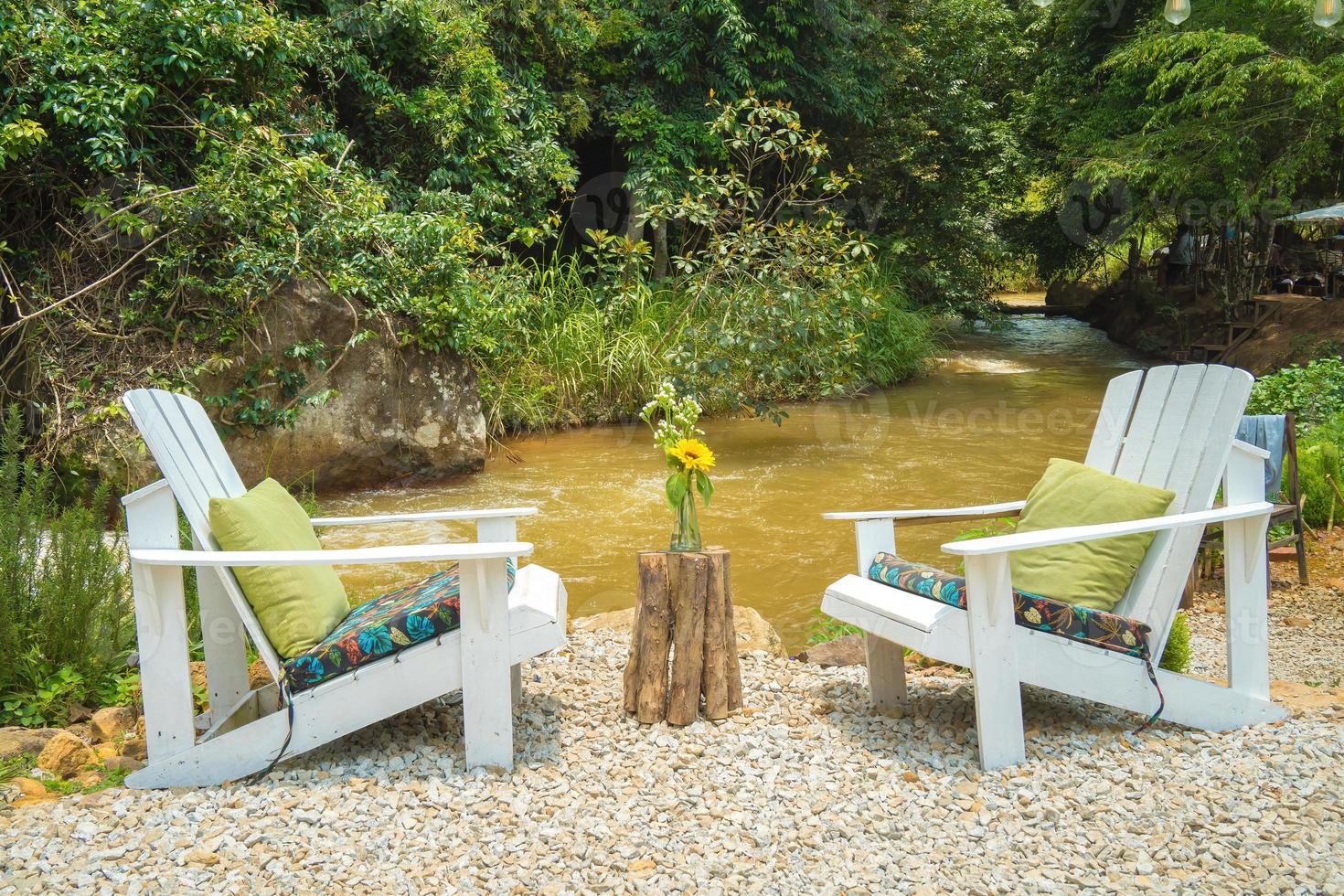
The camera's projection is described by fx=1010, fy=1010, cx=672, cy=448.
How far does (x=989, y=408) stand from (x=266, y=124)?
6902 mm

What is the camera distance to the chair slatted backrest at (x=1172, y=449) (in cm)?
268

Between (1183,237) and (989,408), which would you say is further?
(1183,237)

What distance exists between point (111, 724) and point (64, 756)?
0.98 feet

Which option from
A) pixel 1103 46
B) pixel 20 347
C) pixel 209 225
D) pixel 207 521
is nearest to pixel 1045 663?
pixel 207 521

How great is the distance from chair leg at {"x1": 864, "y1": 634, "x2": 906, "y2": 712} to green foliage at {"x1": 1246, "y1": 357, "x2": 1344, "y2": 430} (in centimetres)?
455

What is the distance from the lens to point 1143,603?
2.73 m

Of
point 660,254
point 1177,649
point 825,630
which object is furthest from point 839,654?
point 660,254

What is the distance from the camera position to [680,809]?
2369mm

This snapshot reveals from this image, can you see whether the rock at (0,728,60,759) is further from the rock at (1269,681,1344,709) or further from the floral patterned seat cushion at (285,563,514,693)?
the rock at (1269,681,1344,709)

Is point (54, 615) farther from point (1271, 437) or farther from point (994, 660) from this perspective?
point (1271, 437)

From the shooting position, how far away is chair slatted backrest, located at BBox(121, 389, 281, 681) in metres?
2.47

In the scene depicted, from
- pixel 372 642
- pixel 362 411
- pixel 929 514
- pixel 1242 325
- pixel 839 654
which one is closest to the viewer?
pixel 372 642

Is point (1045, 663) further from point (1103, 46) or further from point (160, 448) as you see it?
point (1103, 46)

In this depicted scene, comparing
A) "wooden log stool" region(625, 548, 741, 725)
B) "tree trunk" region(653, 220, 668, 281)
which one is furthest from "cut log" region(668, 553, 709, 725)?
"tree trunk" region(653, 220, 668, 281)
